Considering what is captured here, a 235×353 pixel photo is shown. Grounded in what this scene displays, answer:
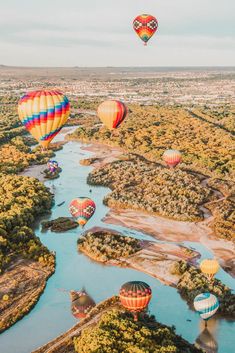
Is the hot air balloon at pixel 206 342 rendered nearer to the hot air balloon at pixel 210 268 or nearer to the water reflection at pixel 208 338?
the water reflection at pixel 208 338

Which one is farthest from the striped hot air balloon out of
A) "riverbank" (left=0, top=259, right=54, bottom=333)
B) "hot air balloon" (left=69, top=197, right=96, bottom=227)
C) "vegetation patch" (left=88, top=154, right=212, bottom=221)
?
"vegetation patch" (left=88, top=154, right=212, bottom=221)

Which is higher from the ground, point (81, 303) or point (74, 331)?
point (74, 331)

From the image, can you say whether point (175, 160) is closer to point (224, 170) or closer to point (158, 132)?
point (224, 170)

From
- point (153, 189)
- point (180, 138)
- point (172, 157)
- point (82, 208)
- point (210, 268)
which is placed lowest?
point (180, 138)

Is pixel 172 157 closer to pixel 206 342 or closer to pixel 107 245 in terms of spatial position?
pixel 107 245

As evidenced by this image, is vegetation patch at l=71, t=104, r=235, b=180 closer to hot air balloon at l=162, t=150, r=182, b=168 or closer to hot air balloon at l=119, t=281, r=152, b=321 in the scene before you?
hot air balloon at l=162, t=150, r=182, b=168
